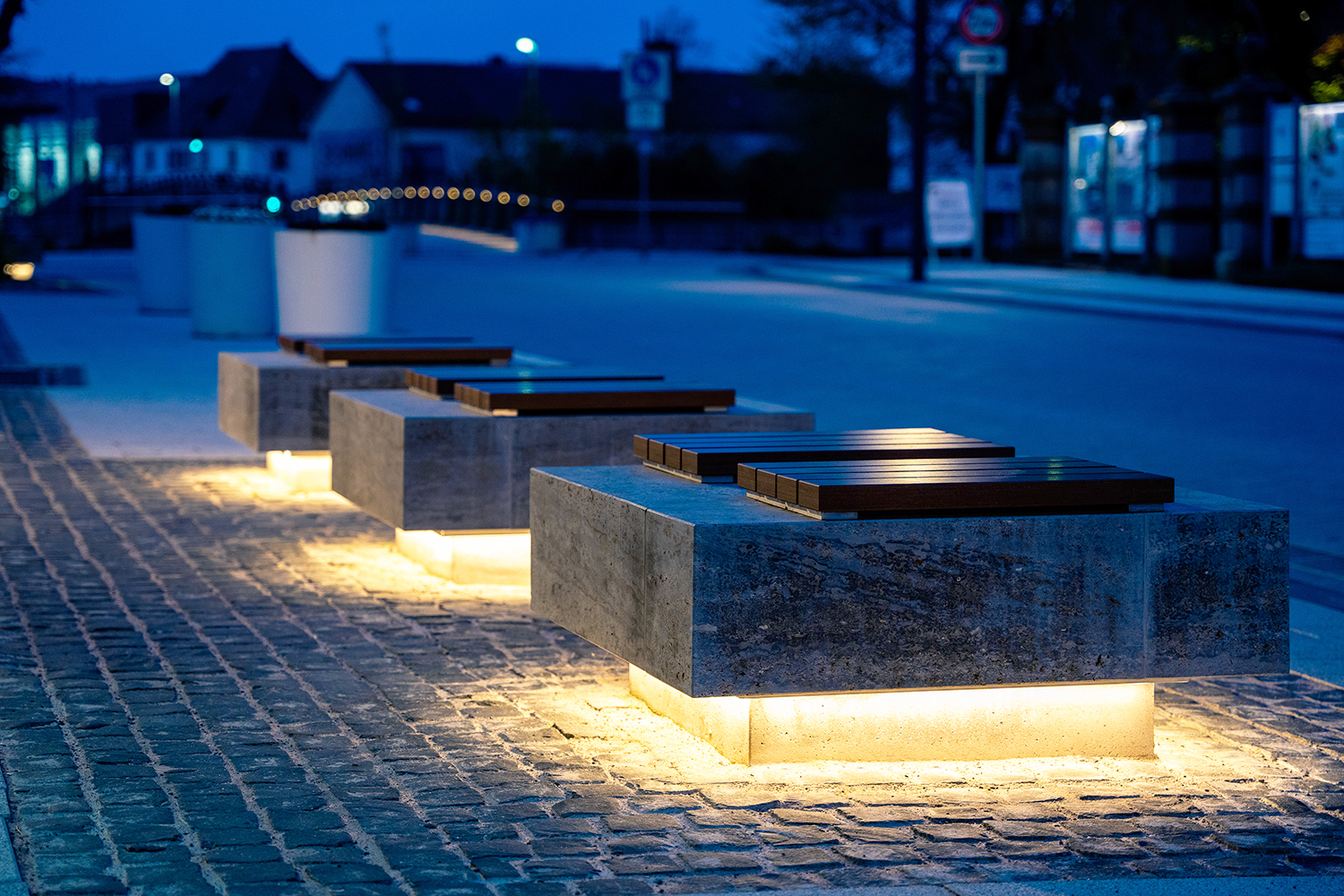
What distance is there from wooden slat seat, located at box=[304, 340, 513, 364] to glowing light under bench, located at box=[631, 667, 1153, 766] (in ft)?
15.5

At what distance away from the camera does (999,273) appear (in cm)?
3566

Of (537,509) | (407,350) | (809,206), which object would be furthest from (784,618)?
(809,206)

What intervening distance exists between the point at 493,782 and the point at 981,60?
33.2 metres

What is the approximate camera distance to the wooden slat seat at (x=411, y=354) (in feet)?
31.8

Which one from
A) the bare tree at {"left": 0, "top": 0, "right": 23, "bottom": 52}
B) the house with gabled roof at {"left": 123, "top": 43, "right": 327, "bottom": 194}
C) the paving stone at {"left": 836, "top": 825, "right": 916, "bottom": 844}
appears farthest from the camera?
the house with gabled roof at {"left": 123, "top": 43, "right": 327, "bottom": 194}

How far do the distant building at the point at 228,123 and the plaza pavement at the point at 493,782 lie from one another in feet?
333

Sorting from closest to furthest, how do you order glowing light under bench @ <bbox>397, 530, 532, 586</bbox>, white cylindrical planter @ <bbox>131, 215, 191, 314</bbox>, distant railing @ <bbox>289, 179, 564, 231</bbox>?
1. glowing light under bench @ <bbox>397, 530, 532, 586</bbox>
2. white cylindrical planter @ <bbox>131, 215, 191, 314</bbox>
3. distant railing @ <bbox>289, 179, 564, 231</bbox>

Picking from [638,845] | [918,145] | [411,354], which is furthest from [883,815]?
[918,145]

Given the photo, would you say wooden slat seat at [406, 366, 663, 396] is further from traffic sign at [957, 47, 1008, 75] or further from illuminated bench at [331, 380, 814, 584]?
traffic sign at [957, 47, 1008, 75]

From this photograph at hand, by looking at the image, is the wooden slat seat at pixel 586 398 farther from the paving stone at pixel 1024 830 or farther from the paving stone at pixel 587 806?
the paving stone at pixel 1024 830

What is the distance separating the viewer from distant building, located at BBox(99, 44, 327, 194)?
110312 millimetres

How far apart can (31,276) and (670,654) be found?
34607mm

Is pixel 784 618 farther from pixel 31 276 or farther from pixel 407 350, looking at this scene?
pixel 31 276

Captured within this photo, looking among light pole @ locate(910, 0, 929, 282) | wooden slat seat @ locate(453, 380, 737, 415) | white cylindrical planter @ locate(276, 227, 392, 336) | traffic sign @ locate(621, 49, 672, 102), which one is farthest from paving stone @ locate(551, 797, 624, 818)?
traffic sign @ locate(621, 49, 672, 102)
